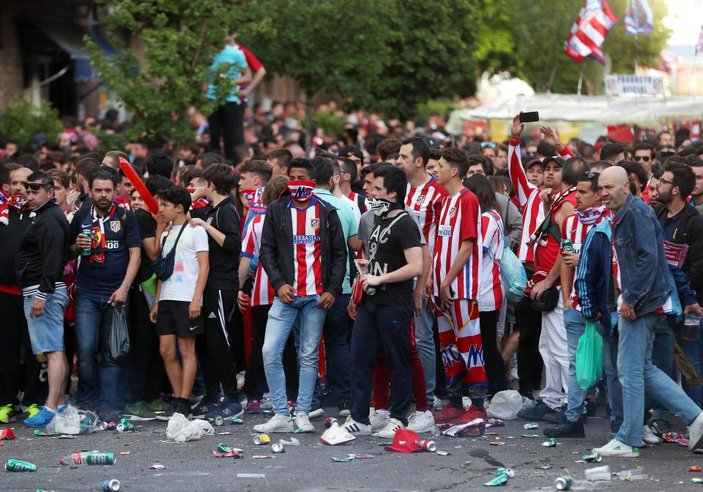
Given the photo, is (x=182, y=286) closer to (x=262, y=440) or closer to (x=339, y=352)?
(x=339, y=352)

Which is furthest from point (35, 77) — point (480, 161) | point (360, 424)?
point (360, 424)

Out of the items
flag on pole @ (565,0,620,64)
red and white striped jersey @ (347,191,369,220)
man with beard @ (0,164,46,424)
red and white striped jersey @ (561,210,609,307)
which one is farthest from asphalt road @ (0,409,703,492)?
flag on pole @ (565,0,620,64)

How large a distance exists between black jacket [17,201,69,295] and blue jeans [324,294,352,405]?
2229 mm

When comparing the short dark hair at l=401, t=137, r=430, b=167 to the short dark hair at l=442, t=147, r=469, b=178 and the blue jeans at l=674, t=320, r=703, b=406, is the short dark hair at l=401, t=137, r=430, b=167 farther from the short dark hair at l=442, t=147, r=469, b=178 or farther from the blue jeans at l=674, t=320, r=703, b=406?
the blue jeans at l=674, t=320, r=703, b=406

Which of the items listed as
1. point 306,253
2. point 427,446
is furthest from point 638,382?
point 306,253

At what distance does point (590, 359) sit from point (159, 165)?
420 cm

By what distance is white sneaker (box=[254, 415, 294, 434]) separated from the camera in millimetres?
10477

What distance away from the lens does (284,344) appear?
10766mm

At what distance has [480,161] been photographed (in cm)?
1279

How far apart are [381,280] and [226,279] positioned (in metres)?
1.75

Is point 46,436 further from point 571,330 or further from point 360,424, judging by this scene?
point 571,330

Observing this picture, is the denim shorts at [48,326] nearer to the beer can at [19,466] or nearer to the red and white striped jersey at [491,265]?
the beer can at [19,466]

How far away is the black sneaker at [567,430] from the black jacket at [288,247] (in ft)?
6.36

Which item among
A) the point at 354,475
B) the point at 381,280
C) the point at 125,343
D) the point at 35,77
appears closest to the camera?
the point at 354,475
